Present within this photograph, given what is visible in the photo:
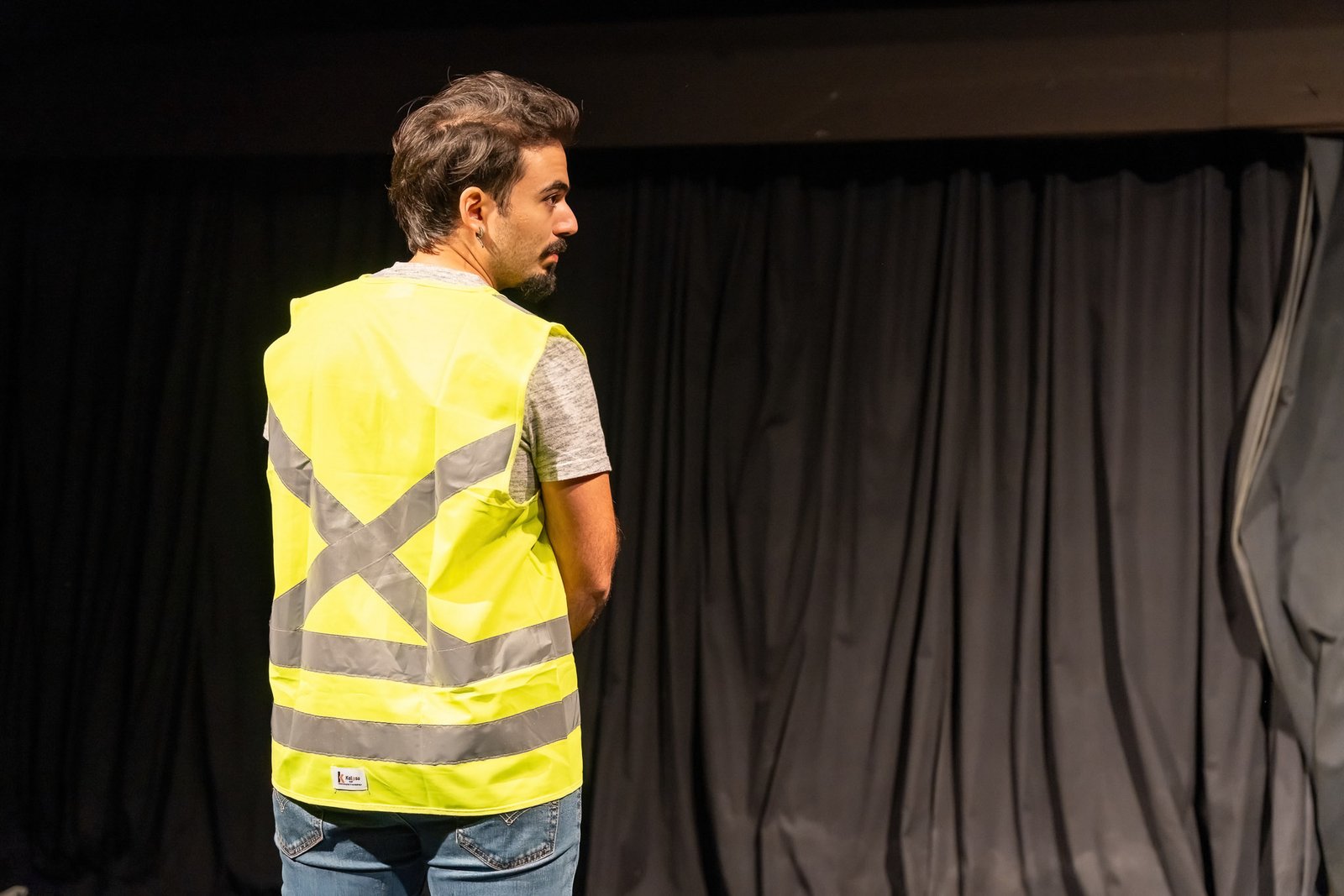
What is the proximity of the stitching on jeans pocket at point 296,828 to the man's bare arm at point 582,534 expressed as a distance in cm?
27

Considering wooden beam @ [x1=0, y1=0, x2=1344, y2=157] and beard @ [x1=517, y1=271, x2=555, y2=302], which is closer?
beard @ [x1=517, y1=271, x2=555, y2=302]

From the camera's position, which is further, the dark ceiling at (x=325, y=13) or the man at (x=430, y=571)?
the dark ceiling at (x=325, y=13)

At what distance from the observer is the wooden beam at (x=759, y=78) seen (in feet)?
7.88

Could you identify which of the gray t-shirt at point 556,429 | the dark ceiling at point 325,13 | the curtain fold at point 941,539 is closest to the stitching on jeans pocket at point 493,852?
the gray t-shirt at point 556,429

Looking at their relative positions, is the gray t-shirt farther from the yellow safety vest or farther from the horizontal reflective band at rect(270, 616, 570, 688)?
the horizontal reflective band at rect(270, 616, 570, 688)

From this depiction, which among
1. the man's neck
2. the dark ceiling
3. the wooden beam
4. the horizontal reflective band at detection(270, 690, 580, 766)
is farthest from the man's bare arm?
the dark ceiling

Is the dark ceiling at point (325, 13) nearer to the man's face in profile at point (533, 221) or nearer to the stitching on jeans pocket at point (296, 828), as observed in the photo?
the man's face in profile at point (533, 221)

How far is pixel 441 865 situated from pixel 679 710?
5.56 ft

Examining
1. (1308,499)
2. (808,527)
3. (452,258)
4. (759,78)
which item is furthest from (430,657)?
(1308,499)

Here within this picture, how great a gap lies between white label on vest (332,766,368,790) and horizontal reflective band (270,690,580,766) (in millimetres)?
11

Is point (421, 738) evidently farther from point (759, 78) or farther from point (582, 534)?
point (759, 78)

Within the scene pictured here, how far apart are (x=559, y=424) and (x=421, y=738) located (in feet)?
0.92

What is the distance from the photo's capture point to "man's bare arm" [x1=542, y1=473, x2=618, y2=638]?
0.99 meters

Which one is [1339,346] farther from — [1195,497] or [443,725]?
[443,725]
